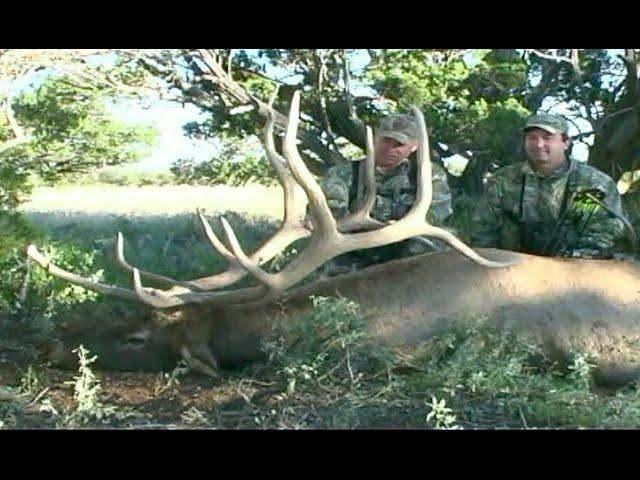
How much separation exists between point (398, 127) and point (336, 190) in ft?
1.07

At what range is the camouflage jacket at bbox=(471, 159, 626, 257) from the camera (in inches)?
164

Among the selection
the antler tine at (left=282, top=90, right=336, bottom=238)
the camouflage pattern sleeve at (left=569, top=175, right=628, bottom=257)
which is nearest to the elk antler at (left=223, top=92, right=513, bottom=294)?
the antler tine at (left=282, top=90, right=336, bottom=238)

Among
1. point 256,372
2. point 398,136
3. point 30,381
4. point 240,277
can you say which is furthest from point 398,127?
point 30,381

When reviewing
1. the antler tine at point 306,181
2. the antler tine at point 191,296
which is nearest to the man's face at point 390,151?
the antler tine at point 306,181

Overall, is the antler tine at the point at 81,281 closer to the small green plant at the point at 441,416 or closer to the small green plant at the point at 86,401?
the small green plant at the point at 86,401

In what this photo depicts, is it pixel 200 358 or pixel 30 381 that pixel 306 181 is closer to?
pixel 200 358

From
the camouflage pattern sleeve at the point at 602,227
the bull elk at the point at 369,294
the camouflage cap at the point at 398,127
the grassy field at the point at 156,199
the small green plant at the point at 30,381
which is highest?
the camouflage cap at the point at 398,127

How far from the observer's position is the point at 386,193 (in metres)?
4.05

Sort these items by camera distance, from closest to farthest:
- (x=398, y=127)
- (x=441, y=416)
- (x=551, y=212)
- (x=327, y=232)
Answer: (x=441, y=416), (x=327, y=232), (x=398, y=127), (x=551, y=212)

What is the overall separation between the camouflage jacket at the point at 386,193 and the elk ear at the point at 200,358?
0.67 m

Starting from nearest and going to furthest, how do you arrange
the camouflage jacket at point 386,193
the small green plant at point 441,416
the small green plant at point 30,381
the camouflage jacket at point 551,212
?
the small green plant at point 441,416 → the small green plant at point 30,381 → the camouflage jacket at point 386,193 → the camouflage jacket at point 551,212

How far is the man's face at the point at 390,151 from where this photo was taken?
4047 millimetres

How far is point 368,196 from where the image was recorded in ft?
13.3
